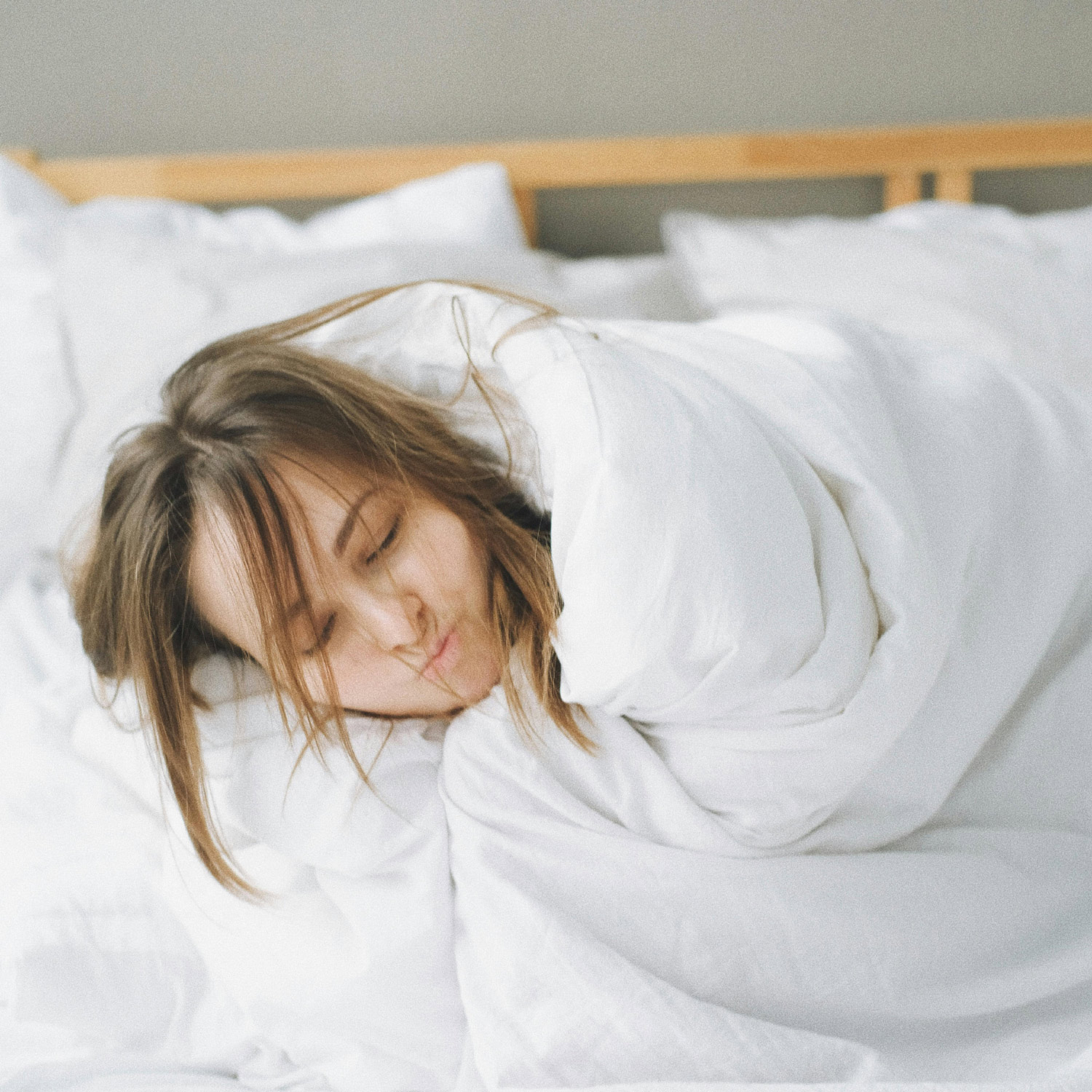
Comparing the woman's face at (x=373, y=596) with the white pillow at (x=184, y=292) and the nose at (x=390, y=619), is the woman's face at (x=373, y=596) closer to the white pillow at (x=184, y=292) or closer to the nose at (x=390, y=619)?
the nose at (x=390, y=619)

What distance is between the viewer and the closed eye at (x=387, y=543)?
0.68 meters

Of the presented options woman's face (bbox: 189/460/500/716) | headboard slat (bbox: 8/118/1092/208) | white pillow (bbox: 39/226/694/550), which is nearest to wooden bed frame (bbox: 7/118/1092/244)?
headboard slat (bbox: 8/118/1092/208)

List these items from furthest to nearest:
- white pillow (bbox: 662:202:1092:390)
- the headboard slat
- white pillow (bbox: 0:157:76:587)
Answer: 1. the headboard slat
2. white pillow (bbox: 0:157:76:587)
3. white pillow (bbox: 662:202:1092:390)

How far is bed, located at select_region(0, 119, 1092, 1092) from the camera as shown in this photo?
63cm

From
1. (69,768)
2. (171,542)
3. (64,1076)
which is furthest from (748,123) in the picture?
(64,1076)

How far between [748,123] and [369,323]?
2.93ft

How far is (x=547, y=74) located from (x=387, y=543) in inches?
40.1

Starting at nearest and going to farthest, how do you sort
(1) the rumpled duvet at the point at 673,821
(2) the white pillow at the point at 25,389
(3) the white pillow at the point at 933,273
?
(1) the rumpled duvet at the point at 673,821 < (3) the white pillow at the point at 933,273 < (2) the white pillow at the point at 25,389

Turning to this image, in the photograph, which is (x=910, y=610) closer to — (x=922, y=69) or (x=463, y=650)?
(x=463, y=650)

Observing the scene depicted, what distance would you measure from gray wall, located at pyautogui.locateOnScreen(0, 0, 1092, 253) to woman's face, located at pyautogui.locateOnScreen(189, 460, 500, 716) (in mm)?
935

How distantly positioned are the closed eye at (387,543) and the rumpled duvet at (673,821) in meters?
0.10

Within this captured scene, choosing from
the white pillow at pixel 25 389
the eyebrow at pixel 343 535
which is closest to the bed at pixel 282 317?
the white pillow at pixel 25 389

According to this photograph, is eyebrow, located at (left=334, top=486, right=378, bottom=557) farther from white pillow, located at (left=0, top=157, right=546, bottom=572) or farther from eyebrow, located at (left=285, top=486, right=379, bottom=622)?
white pillow, located at (left=0, top=157, right=546, bottom=572)

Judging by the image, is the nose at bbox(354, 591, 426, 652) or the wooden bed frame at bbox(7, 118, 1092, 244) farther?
the wooden bed frame at bbox(7, 118, 1092, 244)
